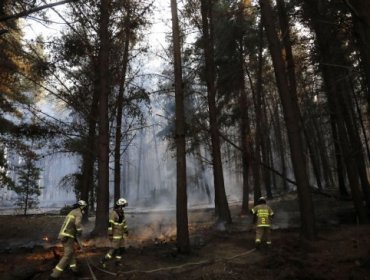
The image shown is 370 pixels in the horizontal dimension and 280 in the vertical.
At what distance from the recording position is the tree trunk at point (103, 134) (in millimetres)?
13773

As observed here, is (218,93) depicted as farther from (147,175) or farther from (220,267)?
(147,175)

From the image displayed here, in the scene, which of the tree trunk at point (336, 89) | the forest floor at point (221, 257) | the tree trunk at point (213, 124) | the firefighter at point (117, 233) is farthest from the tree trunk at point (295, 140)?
the firefighter at point (117, 233)

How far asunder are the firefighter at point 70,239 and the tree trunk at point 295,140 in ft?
23.5

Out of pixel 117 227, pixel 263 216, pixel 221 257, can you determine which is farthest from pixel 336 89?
pixel 117 227

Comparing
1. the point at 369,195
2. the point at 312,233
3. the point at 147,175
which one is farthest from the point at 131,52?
the point at 147,175

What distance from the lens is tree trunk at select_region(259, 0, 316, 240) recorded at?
12117 mm

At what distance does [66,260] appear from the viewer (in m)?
8.65

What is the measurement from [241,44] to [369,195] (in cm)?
1184

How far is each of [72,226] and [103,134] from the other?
5.37 m

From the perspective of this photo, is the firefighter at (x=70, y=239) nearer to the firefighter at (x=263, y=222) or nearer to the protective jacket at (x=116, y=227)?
the protective jacket at (x=116, y=227)

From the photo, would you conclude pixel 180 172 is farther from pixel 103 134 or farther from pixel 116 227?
pixel 103 134

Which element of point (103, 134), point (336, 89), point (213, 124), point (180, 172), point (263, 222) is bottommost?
point (263, 222)

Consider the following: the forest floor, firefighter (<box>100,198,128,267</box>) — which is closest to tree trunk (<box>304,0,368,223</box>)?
the forest floor

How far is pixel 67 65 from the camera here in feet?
52.6
